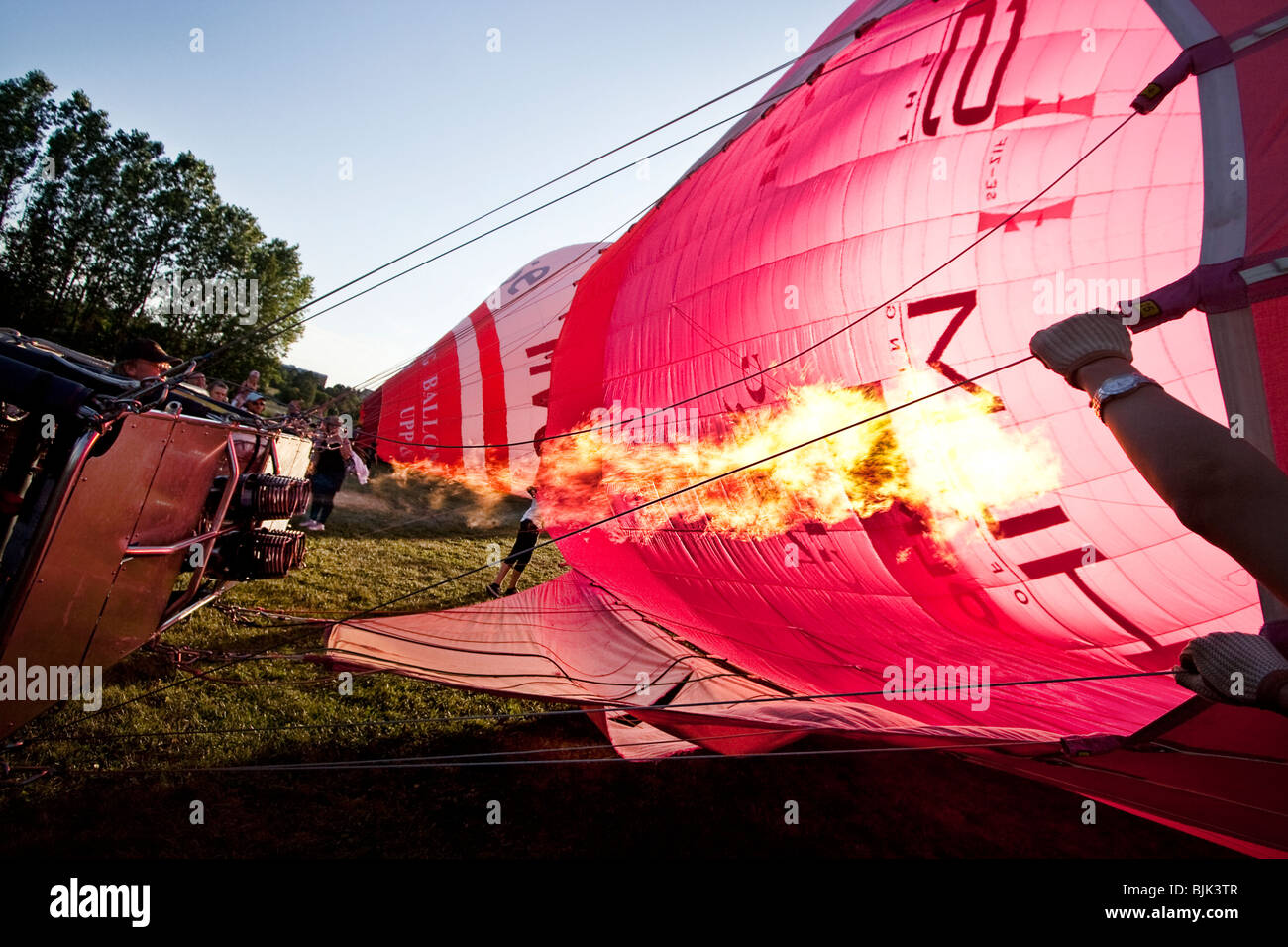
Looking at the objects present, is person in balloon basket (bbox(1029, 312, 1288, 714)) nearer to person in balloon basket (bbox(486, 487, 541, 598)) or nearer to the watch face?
the watch face

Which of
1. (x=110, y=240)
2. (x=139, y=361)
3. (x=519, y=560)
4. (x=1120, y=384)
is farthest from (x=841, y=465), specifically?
(x=110, y=240)

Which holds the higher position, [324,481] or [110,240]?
[110,240]

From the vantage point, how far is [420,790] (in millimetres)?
3363

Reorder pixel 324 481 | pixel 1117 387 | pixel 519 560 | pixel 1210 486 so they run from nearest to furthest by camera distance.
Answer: pixel 1210 486
pixel 1117 387
pixel 519 560
pixel 324 481

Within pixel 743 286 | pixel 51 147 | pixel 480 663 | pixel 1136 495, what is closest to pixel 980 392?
pixel 1136 495

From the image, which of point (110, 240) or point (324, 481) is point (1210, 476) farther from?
point (110, 240)

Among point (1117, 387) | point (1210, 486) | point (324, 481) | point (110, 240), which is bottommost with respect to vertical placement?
point (1210, 486)

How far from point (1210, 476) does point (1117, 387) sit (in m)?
0.26

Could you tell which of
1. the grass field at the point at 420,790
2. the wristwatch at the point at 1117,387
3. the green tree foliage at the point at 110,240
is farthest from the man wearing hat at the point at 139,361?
the green tree foliage at the point at 110,240

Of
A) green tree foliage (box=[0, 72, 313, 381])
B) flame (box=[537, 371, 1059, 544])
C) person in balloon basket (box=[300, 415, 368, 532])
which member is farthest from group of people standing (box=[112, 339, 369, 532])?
green tree foliage (box=[0, 72, 313, 381])

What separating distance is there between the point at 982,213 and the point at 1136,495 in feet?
4.74

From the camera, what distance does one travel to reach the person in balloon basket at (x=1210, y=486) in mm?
1048

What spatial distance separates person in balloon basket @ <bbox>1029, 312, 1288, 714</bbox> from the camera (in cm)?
105

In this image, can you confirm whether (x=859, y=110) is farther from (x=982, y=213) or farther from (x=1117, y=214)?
(x=1117, y=214)
